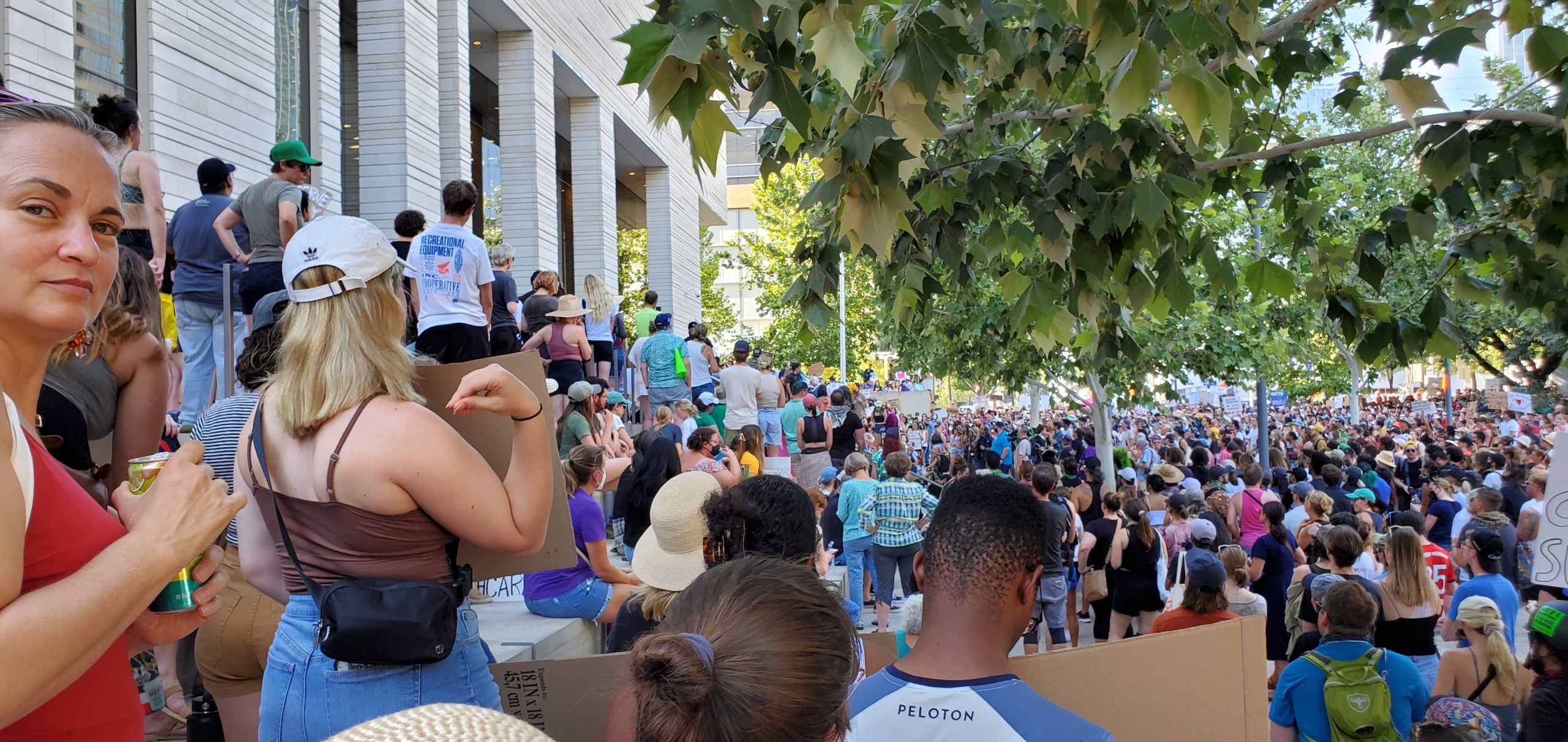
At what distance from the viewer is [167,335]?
736 centimetres

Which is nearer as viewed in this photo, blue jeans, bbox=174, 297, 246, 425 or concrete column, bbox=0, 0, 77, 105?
blue jeans, bbox=174, 297, 246, 425

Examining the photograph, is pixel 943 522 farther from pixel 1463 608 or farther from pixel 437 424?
pixel 1463 608

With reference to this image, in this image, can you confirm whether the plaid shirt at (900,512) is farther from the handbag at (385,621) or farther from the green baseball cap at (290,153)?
the handbag at (385,621)

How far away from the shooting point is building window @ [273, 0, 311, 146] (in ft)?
37.0

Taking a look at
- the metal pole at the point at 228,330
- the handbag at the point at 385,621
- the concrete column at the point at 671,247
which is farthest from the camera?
the concrete column at the point at 671,247

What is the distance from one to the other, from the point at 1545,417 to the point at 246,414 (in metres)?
48.1

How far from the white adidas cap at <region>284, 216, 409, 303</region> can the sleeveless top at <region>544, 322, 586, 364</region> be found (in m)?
8.62

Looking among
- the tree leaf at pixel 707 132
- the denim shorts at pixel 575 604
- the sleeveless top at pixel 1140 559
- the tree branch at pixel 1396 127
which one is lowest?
the sleeveless top at pixel 1140 559

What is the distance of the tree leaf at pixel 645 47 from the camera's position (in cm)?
228

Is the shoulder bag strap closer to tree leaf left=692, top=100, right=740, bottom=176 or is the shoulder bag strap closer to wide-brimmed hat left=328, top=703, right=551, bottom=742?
tree leaf left=692, top=100, right=740, bottom=176

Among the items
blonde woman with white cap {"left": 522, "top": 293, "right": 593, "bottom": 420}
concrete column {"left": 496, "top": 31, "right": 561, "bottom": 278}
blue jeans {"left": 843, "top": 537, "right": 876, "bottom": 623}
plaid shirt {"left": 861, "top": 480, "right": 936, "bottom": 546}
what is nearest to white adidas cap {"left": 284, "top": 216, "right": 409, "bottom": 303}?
blonde woman with white cap {"left": 522, "top": 293, "right": 593, "bottom": 420}

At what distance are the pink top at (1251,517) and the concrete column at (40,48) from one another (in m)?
11.4

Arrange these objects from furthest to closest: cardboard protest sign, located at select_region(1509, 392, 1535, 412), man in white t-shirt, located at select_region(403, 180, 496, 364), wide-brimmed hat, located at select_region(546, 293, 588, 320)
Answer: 1. cardboard protest sign, located at select_region(1509, 392, 1535, 412)
2. wide-brimmed hat, located at select_region(546, 293, 588, 320)
3. man in white t-shirt, located at select_region(403, 180, 496, 364)

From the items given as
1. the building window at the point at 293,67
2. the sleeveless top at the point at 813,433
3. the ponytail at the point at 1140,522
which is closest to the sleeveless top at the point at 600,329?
the sleeveless top at the point at 813,433
